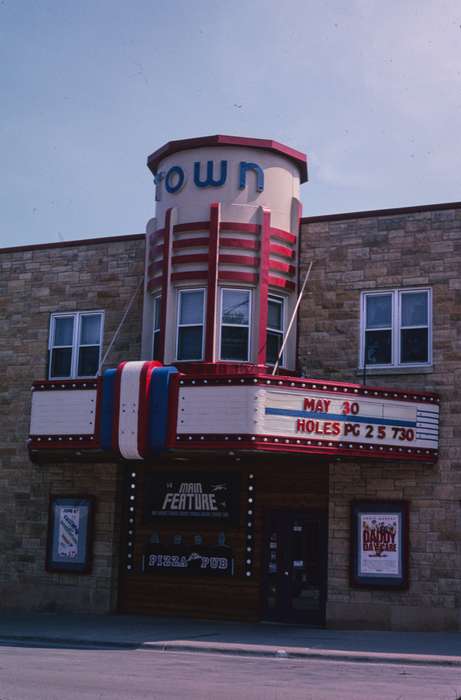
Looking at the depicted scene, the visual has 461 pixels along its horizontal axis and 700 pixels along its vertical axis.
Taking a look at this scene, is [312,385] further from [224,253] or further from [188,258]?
[188,258]

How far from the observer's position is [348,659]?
16.8 meters

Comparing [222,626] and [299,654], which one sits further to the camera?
[222,626]

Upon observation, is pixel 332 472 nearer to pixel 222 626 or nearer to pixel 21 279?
pixel 222 626

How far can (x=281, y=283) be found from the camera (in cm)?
2269

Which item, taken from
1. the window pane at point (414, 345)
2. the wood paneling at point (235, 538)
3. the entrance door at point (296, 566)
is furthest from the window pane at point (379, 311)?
the entrance door at point (296, 566)

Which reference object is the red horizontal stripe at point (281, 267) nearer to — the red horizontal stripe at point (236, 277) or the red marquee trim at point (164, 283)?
the red horizontal stripe at point (236, 277)

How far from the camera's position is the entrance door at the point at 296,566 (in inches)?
874

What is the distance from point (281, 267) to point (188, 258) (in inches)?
85.0

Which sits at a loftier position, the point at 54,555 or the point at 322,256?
the point at 322,256

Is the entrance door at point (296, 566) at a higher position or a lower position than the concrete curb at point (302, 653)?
higher

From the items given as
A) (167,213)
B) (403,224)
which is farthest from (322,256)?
(167,213)

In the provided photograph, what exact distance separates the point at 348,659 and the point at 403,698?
4.36m

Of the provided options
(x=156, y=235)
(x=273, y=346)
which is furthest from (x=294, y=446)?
(x=156, y=235)

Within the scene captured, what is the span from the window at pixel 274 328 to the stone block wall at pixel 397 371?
0.51m
